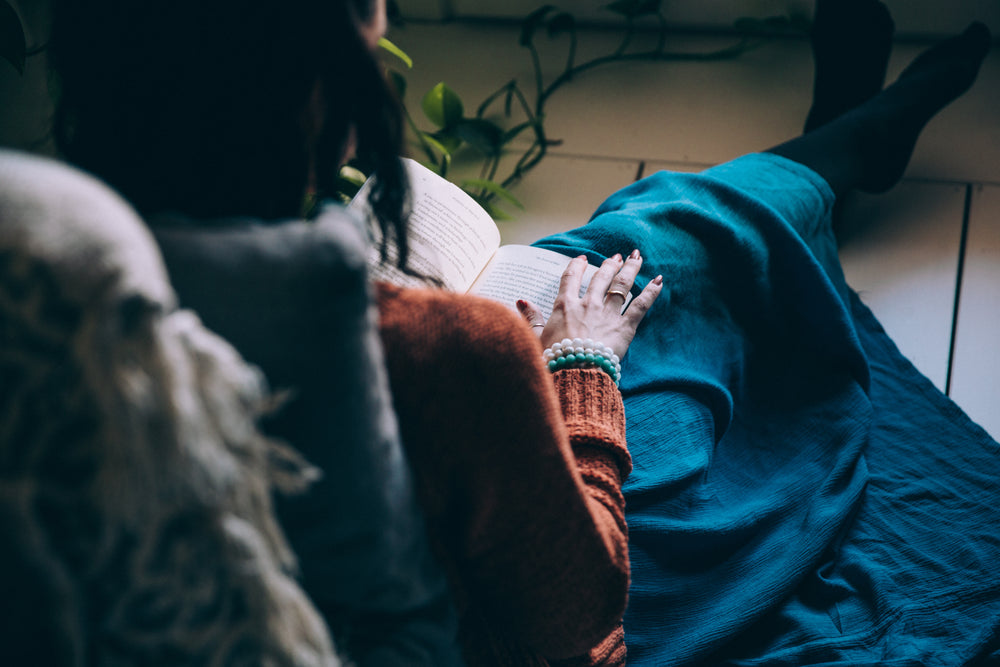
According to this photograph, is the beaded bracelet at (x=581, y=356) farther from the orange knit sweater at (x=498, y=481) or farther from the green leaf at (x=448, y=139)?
the green leaf at (x=448, y=139)

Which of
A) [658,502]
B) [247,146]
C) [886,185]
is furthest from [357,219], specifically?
[886,185]

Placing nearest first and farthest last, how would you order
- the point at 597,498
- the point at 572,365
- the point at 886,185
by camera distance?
the point at 597,498 < the point at 572,365 < the point at 886,185

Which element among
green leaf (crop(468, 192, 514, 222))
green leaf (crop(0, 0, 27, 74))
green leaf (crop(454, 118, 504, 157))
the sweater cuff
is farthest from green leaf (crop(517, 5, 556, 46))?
the sweater cuff

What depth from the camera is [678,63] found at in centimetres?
146

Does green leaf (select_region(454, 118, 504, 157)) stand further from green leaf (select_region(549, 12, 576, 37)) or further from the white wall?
the white wall

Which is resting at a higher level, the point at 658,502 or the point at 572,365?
the point at 572,365

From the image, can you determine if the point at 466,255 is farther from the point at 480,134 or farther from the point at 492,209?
the point at 480,134

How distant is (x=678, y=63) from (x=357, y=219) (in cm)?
129

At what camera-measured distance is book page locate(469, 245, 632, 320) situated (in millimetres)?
827

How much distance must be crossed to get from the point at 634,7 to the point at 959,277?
2.46 feet

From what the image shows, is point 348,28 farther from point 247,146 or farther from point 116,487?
point 116,487

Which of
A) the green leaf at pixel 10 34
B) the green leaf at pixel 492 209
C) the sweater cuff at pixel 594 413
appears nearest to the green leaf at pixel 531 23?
the green leaf at pixel 492 209

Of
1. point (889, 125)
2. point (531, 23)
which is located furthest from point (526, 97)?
point (889, 125)

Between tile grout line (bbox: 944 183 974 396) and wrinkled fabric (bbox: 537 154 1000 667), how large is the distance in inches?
4.1
